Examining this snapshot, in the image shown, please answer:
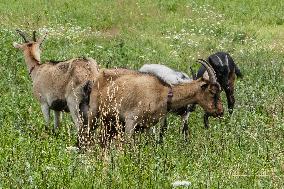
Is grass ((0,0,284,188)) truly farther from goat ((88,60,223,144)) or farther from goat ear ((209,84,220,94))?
goat ear ((209,84,220,94))

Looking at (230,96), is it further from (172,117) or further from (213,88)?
(213,88)

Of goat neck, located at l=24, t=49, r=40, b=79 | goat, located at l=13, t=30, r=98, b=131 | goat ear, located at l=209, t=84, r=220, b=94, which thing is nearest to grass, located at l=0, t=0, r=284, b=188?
goat, located at l=13, t=30, r=98, b=131

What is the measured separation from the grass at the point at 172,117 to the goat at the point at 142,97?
1.51 ft

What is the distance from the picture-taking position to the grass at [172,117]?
20.8 feet

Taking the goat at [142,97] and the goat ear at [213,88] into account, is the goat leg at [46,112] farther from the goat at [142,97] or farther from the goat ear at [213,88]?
the goat ear at [213,88]

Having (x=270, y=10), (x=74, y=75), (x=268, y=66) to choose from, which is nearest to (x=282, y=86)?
(x=268, y=66)

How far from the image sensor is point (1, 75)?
16047mm

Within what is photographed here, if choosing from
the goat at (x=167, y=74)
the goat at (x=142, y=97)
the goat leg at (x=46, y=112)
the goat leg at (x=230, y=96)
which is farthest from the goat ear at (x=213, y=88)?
the goat leg at (x=230, y=96)

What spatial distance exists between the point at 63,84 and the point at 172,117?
2790mm

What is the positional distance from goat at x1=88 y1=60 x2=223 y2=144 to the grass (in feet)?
1.51

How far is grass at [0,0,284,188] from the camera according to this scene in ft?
20.8

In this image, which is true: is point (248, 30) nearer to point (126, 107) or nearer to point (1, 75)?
point (1, 75)

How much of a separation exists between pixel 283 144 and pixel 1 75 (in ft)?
30.7

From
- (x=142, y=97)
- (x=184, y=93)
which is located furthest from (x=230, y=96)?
(x=142, y=97)
